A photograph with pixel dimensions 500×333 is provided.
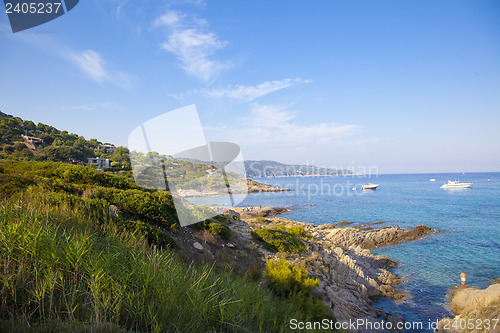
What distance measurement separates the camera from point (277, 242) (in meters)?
13.5

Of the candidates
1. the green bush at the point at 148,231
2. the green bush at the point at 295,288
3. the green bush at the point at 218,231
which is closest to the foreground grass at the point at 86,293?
the green bush at the point at 148,231

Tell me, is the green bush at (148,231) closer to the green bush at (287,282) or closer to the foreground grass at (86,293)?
the foreground grass at (86,293)

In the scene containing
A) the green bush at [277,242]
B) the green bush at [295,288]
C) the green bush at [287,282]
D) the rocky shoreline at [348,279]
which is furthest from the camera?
the green bush at [277,242]

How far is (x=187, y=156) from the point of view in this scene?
8.27m

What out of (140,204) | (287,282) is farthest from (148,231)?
(287,282)

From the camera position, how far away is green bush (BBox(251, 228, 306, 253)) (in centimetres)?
1326

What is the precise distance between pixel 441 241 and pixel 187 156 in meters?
30.5

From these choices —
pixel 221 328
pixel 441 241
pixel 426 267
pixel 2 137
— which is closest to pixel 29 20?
pixel 221 328

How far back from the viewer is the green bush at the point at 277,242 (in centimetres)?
1326

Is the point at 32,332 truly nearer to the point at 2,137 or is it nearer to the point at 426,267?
the point at 426,267

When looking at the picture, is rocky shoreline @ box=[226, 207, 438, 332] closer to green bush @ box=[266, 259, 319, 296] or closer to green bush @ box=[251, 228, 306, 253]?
green bush @ box=[251, 228, 306, 253]

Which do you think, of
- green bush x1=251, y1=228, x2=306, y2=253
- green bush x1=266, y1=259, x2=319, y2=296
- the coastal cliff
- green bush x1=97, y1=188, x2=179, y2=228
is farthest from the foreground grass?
the coastal cliff

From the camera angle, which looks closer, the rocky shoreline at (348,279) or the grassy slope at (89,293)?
the grassy slope at (89,293)

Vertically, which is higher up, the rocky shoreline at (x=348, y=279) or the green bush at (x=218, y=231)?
the green bush at (x=218, y=231)
